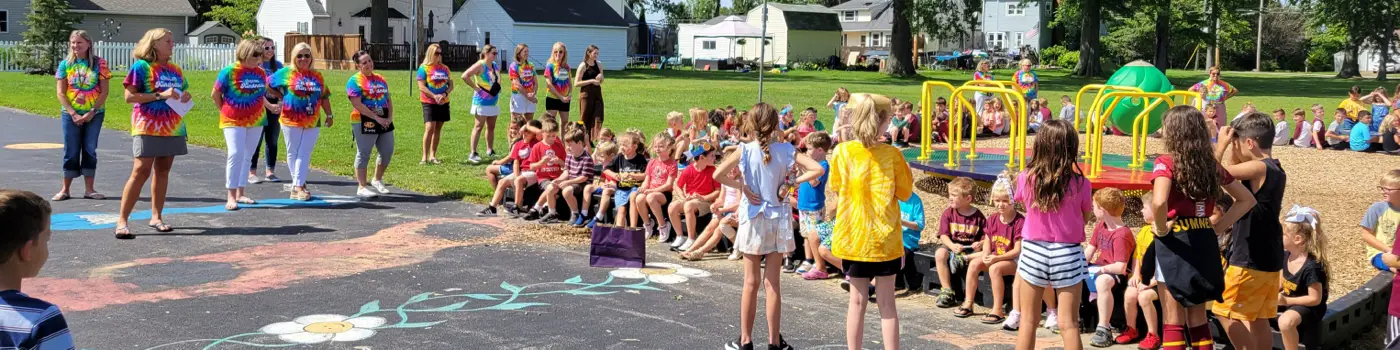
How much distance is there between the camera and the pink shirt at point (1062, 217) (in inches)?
219

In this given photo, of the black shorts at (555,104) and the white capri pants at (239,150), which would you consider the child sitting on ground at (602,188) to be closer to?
the white capri pants at (239,150)

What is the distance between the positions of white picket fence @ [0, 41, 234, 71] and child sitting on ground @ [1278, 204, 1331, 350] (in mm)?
34309

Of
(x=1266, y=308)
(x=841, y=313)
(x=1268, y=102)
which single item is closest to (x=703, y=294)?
(x=841, y=313)

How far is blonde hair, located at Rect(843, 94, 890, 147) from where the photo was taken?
5.82 meters

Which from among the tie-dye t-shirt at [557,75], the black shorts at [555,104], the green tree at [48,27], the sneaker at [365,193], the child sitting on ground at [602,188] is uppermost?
the green tree at [48,27]

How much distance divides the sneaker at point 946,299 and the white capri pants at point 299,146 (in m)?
6.43

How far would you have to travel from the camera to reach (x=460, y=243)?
960 centimetres

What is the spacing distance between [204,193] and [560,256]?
474 cm

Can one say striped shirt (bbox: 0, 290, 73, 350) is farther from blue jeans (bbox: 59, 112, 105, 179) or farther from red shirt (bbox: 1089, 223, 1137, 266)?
blue jeans (bbox: 59, 112, 105, 179)

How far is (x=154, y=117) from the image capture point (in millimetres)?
9531

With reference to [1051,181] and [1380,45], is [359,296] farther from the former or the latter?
[1380,45]

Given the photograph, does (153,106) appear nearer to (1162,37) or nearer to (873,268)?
(873,268)

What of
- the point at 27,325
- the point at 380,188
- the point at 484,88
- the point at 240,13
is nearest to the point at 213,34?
the point at 240,13

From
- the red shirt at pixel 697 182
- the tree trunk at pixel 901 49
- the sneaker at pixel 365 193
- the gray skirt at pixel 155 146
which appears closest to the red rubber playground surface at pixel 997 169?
the red shirt at pixel 697 182
